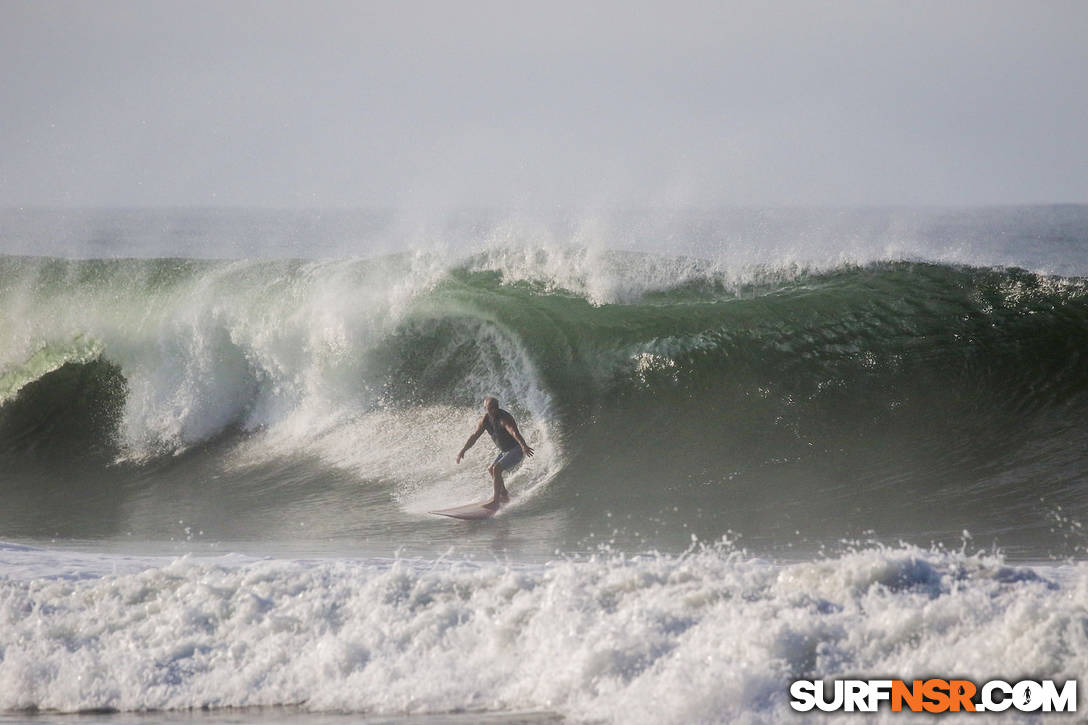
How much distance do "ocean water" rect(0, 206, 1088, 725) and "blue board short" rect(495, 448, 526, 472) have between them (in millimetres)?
319

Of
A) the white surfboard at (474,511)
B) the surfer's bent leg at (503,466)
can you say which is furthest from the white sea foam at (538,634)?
the surfer's bent leg at (503,466)

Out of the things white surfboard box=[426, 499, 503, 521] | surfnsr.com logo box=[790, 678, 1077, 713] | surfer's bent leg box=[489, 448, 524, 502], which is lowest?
white surfboard box=[426, 499, 503, 521]

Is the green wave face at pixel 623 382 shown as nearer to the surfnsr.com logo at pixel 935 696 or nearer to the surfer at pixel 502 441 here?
the surfer at pixel 502 441

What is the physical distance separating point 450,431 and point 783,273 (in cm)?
421

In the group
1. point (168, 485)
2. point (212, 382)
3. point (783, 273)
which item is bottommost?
point (168, 485)

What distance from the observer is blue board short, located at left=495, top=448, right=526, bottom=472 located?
8.75 metres

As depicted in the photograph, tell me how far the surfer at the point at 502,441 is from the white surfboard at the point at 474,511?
93 millimetres

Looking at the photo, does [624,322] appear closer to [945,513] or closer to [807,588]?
[945,513]

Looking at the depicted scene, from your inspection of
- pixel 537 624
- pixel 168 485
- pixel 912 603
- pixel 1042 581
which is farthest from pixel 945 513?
pixel 168 485

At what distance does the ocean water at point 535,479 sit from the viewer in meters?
4.78

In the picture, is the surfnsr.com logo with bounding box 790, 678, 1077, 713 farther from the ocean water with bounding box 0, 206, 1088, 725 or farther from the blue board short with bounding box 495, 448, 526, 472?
the blue board short with bounding box 495, 448, 526, 472

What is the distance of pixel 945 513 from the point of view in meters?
7.90

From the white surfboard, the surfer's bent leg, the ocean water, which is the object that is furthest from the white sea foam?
the surfer's bent leg

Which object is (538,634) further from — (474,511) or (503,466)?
(503,466)
